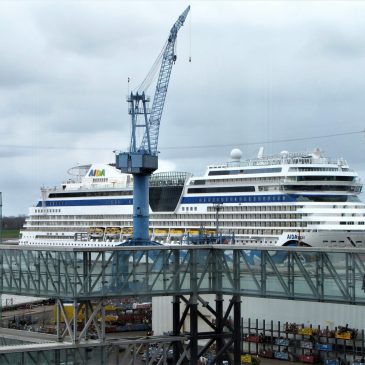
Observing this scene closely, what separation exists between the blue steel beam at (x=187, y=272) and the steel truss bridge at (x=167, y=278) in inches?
1.2

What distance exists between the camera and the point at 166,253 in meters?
26.5

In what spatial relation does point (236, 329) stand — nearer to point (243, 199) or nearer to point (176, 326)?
point (176, 326)

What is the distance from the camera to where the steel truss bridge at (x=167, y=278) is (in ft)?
80.1

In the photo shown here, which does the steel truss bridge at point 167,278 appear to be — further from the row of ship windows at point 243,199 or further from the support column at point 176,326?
the row of ship windows at point 243,199

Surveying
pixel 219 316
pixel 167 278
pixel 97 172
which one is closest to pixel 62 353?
pixel 167 278

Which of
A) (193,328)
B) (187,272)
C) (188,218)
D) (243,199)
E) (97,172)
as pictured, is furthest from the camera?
(97,172)

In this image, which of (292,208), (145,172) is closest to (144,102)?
(145,172)

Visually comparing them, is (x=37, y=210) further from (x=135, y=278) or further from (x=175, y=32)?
(x=135, y=278)

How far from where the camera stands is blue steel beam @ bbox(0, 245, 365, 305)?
80.0 ft

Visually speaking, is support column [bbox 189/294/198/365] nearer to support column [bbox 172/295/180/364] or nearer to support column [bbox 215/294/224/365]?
support column [bbox 172/295/180/364]

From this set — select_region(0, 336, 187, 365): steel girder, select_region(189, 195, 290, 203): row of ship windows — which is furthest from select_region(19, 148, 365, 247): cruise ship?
select_region(0, 336, 187, 365): steel girder

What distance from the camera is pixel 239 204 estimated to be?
8669 cm

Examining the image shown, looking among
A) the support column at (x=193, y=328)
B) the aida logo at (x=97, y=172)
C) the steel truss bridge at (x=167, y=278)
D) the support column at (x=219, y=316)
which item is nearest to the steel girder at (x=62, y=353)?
the steel truss bridge at (x=167, y=278)

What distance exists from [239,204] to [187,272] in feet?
197
